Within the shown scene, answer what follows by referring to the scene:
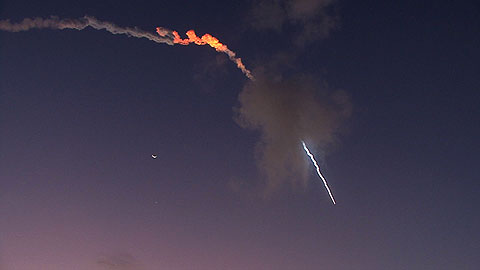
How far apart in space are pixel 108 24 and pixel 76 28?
9.26ft

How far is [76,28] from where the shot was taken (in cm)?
2461

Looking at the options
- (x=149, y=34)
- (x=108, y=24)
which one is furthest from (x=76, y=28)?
(x=149, y=34)

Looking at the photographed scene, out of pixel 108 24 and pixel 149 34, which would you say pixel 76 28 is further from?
pixel 149 34

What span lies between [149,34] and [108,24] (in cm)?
356

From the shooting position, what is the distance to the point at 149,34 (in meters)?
25.6

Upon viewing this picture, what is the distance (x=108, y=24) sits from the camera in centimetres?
2477

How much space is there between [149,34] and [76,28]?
20.6 feet
